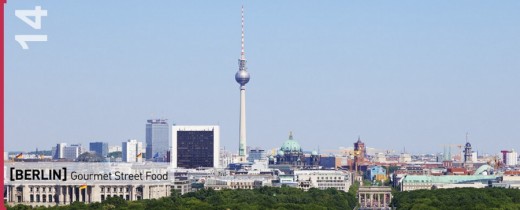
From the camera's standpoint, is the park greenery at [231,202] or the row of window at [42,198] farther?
the row of window at [42,198]

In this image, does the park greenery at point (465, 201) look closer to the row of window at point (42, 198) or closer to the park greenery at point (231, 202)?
the park greenery at point (231, 202)

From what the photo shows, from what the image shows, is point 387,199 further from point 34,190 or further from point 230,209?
point 230,209

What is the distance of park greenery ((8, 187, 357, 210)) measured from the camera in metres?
102

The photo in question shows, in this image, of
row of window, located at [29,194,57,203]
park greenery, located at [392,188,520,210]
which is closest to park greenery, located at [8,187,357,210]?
park greenery, located at [392,188,520,210]

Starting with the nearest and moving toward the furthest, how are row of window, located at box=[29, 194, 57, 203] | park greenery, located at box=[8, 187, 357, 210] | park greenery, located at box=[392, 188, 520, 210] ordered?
park greenery, located at box=[8, 187, 357, 210] < park greenery, located at box=[392, 188, 520, 210] < row of window, located at box=[29, 194, 57, 203]

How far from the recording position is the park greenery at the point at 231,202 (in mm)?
101625

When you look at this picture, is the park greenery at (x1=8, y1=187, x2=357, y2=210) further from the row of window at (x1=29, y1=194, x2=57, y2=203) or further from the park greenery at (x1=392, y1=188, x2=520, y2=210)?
the row of window at (x1=29, y1=194, x2=57, y2=203)

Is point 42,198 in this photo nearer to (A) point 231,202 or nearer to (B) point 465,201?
(A) point 231,202

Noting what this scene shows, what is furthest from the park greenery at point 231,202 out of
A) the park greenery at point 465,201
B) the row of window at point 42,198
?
the row of window at point 42,198

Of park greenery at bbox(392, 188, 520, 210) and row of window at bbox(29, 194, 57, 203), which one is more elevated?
park greenery at bbox(392, 188, 520, 210)

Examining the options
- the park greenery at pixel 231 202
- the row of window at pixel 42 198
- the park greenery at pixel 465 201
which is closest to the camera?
the park greenery at pixel 231 202

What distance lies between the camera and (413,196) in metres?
145

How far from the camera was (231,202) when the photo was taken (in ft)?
392

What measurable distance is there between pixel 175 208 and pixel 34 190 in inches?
1908
